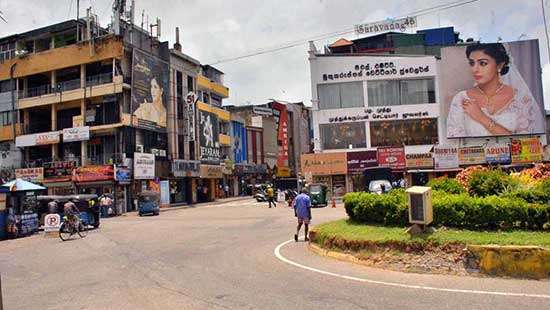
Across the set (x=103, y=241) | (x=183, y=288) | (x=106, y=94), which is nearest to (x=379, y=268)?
(x=183, y=288)

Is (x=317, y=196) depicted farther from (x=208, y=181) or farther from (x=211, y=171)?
(x=208, y=181)

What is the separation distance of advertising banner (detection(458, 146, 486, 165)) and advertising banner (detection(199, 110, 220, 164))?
26223 mm

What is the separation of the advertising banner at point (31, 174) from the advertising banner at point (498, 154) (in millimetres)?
41898

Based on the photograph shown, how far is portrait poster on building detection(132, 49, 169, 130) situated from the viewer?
1817 inches

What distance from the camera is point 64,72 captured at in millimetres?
49781

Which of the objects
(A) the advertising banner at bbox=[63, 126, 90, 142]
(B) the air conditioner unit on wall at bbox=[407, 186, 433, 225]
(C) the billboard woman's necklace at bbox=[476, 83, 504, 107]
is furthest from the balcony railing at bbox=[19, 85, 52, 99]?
(B) the air conditioner unit on wall at bbox=[407, 186, 433, 225]

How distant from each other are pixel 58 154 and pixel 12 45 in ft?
43.2

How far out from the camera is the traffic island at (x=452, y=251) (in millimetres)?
9406

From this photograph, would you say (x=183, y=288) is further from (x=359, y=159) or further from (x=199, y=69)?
(x=199, y=69)

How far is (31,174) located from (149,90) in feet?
44.2

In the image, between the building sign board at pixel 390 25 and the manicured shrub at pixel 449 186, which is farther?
the building sign board at pixel 390 25

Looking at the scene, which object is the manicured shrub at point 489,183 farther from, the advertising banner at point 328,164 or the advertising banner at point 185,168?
the advertising banner at point 185,168

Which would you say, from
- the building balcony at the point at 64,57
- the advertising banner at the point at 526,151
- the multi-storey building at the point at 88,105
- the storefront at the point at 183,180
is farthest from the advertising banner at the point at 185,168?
the advertising banner at the point at 526,151

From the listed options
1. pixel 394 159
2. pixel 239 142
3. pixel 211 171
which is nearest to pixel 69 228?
pixel 394 159
